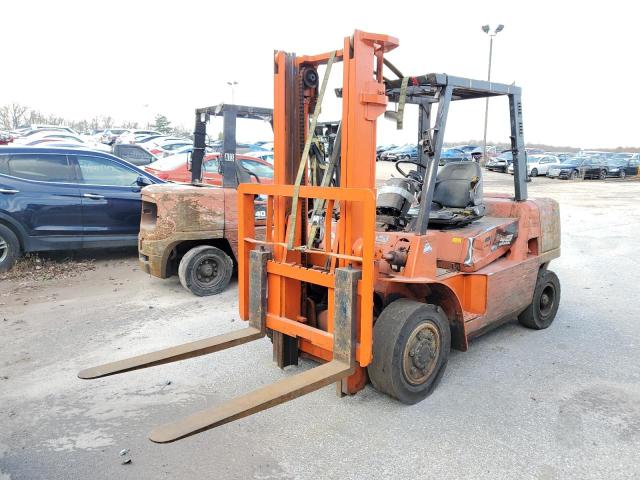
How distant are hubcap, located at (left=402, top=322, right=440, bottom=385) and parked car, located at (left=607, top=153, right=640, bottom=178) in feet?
116

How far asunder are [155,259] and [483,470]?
487 centimetres

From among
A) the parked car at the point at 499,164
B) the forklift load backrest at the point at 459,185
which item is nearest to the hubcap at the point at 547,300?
the forklift load backrest at the point at 459,185

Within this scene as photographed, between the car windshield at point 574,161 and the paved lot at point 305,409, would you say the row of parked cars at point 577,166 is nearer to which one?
the car windshield at point 574,161

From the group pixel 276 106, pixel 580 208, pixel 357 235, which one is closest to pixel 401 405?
pixel 357 235

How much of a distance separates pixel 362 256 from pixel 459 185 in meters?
1.96

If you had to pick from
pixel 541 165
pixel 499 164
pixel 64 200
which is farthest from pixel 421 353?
pixel 499 164

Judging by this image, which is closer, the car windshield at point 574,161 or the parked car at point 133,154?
the parked car at point 133,154

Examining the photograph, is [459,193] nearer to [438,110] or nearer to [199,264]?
[438,110]

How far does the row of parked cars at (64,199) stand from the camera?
306 inches

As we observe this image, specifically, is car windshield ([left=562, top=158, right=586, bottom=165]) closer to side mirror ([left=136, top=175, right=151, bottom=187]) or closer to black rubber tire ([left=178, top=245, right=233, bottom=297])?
side mirror ([left=136, top=175, right=151, bottom=187])

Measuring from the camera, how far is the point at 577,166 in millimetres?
33312

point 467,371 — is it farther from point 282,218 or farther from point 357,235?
point 282,218

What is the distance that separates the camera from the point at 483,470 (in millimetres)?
3240

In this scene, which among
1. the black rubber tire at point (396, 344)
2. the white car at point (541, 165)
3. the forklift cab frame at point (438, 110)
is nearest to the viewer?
the black rubber tire at point (396, 344)
